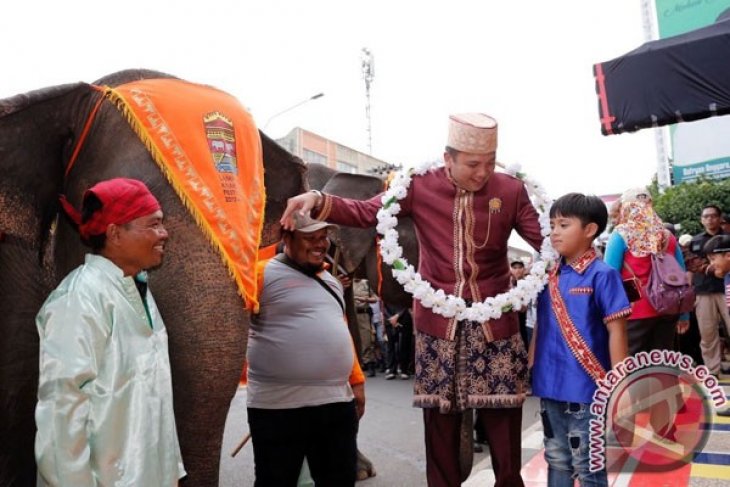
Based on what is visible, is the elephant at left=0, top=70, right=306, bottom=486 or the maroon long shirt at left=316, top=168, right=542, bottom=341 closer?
the elephant at left=0, top=70, right=306, bottom=486

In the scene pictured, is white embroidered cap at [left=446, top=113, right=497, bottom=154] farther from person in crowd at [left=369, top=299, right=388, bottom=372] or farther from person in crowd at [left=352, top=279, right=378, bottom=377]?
person in crowd at [left=369, top=299, right=388, bottom=372]

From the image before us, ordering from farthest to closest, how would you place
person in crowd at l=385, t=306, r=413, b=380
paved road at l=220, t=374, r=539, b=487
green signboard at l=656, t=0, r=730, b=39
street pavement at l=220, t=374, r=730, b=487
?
green signboard at l=656, t=0, r=730, b=39 → person in crowd at l=385, t=306, r=413, b=380 → paved road at l=220, t=374, r=539, b=487 → street pavement at l=220, t=374, r=730, b=487

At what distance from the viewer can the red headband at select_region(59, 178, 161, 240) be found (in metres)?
1.94

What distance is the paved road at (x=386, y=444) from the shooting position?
461 centimetres

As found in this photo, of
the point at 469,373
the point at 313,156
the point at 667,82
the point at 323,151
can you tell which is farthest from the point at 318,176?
the point at 323,151

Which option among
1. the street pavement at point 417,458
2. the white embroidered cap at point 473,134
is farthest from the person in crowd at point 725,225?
the white embroidered cap at point 473,134

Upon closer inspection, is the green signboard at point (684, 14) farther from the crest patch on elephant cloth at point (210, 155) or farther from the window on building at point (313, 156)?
the crest patch on elephant cloth at point (210, 155)

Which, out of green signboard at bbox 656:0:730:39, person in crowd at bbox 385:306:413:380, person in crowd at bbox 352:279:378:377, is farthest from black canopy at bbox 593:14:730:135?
green signboard at bbox 656:0:730:39

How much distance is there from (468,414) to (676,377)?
4.42 feet

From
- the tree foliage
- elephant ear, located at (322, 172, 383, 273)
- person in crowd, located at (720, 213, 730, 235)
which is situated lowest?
the tree foliage

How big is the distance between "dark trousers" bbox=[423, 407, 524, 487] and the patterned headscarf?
2.47 meters

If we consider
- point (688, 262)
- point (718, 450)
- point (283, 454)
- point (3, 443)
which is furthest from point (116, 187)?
point (688, 262)

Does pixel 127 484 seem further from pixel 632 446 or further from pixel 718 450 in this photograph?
pixel 718 450

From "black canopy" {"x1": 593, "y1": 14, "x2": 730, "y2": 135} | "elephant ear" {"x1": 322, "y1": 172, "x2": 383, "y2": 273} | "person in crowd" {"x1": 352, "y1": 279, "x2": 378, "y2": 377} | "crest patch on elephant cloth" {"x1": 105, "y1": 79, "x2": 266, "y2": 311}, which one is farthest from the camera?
"person in crowd" {"x1": 352, "y1": 279, "x2": 378, "y2": 377}
